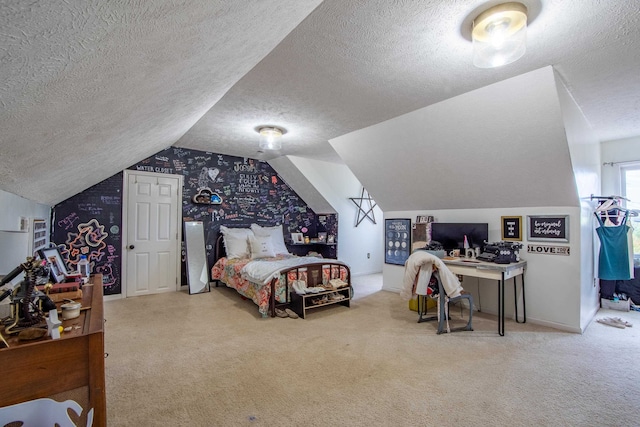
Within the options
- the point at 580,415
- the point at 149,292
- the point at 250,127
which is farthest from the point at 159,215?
the point at 580,415

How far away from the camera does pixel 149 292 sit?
464 cm

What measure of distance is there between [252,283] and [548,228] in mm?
3595

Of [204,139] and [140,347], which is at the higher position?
[204,139]

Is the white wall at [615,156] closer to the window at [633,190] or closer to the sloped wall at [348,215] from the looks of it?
the window at [633,190]

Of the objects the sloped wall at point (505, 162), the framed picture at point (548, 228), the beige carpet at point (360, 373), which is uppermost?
the sloped wall at point (505, 162)

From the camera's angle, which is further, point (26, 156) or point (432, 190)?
point (432, 190)

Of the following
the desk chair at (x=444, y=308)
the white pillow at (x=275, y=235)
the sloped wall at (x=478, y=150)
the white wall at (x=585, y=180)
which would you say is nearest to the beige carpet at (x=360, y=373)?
the desk chair at (x=444, y=308)

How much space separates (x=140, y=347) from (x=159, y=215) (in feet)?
8.17

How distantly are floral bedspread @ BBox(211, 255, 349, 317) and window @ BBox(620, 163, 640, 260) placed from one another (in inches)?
160

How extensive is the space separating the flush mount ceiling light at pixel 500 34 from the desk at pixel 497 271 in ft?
6.91

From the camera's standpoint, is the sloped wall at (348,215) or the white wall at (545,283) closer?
the white wall at (545,283)

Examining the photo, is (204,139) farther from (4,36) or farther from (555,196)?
(555,196)

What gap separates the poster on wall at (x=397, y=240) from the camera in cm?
480

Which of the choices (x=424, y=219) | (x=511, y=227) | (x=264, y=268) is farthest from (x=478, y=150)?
(x=264, y=268)
